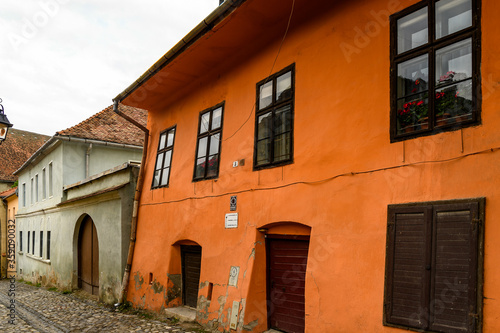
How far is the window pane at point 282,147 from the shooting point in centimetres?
713

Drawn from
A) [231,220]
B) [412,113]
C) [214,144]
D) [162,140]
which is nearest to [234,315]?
[231,220]

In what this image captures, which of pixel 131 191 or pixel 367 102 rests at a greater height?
pixel 367 102

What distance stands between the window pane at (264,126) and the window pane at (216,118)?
154cm

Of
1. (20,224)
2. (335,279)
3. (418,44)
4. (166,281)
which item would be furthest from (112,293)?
(20,224)

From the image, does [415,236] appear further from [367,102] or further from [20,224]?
[20,224]

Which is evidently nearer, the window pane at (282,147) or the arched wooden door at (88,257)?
the window pane at (282,147)

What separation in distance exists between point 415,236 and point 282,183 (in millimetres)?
2575

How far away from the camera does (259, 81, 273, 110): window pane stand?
7.67m

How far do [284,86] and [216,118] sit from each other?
2.31m

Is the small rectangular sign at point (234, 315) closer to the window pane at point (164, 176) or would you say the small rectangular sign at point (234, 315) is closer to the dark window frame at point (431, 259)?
the dark window frame at point (431, 259)

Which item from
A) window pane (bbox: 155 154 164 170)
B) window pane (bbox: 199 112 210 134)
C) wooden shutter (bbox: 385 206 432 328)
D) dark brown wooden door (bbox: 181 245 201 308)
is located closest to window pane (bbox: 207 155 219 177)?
window pane (bbox: 199 112 210 134)

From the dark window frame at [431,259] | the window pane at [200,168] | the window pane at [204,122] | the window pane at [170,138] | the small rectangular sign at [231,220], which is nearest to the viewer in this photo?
the dark window frame at [431,259]

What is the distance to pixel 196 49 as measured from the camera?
8578 mm

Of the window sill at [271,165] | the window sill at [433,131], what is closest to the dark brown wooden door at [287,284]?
the window sill at [271,165]
